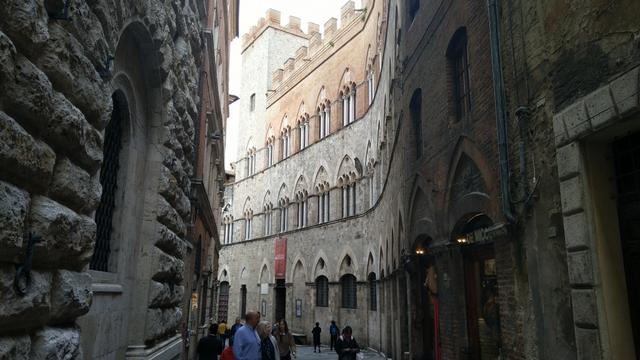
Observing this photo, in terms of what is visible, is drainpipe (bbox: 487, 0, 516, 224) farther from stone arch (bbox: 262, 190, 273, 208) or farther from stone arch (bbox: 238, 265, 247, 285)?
stone arch (bbox: 238, 265, 247, 285)

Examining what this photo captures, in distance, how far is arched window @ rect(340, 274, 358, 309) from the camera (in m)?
25.0

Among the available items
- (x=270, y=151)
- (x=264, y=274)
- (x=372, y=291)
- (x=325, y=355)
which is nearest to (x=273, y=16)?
(x=270, y=151)

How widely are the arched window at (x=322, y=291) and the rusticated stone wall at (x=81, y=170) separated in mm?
22042

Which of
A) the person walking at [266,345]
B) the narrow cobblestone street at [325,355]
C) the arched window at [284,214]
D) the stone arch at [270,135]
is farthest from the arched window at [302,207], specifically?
the person walking at [266,345]

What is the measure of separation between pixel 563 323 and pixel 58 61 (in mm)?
5027

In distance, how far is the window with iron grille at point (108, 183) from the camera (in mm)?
4707

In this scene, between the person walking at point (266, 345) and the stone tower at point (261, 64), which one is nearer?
the person walking at point (266, 345)

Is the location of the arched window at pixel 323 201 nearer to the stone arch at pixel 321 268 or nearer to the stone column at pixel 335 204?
the stone column at pixel 335 204

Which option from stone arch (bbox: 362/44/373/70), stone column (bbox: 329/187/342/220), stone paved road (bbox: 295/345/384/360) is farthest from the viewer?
stone column (bbox: 329/187/342/220)

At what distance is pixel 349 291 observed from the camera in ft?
84.2

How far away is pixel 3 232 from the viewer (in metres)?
2.29

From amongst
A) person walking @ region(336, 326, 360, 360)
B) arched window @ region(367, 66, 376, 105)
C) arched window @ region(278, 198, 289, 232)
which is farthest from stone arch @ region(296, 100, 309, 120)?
person walking @ region(336, 326, 360, 360)

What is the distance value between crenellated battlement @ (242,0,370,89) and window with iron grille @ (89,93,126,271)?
22805 millimetres

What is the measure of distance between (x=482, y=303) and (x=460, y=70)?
4.03m
